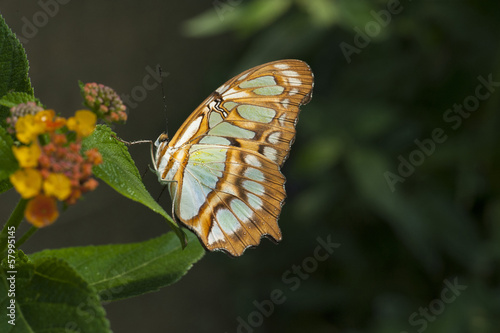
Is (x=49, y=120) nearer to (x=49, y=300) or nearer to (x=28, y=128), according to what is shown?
(x=28, y=128)

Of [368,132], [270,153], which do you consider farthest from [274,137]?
[368,132]

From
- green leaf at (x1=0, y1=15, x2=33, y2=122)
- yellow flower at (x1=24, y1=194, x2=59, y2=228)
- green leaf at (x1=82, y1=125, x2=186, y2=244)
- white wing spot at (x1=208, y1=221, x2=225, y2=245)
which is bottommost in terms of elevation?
white wing spot at (x1=208, y1=221, x2=225, y2=245)

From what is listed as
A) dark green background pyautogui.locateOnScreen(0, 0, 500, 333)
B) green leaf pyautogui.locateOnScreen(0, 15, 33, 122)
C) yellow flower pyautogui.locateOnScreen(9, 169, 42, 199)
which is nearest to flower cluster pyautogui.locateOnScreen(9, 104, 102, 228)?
yellow flower pyautogui.locateOnScreen(9, 169, 42, 199)

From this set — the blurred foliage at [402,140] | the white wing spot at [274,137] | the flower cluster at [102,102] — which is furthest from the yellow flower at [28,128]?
the blurred foliage at [402,140]

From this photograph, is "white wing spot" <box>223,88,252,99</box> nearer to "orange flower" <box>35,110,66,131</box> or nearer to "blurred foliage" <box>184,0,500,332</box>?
"orange flower" <box>35,110,66,131</box>

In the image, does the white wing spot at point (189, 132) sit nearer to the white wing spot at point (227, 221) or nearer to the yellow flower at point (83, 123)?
the white wing spot at point (227, 221)

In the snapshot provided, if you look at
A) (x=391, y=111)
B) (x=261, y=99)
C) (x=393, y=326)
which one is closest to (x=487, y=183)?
(x=391, y=111)

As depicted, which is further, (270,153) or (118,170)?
(270,153)
